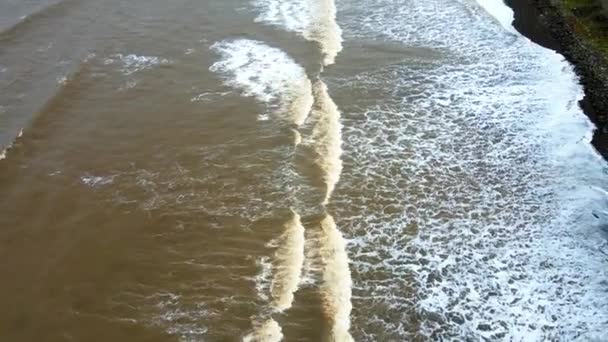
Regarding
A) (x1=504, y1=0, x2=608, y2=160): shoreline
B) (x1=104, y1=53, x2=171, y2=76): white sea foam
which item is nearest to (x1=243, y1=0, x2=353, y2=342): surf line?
(x1=104, y1=53, x2=171, y2=76): white sea foam

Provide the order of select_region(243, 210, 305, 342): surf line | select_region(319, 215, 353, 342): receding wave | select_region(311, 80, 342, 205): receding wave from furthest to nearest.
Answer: select_region(311, 80, 342, 205): receding wave → select_region(319, 215, 353, 342): receding wave → select_region(243, 210, 305, 342): surf line

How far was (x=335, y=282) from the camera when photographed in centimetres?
1164

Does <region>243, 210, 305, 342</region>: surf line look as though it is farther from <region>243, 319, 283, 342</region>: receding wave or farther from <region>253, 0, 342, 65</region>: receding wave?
<region>253, 0, 342, 65</region>: receding wave

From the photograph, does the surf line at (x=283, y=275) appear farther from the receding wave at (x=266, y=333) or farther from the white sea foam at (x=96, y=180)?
the white sea foam at (x=96, y=180)

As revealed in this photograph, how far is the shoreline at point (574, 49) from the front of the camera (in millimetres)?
16625

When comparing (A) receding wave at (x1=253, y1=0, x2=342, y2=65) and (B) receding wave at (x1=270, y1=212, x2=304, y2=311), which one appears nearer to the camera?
(B) receding wave at (x1=270, y1=212, x2=304, y2=311)

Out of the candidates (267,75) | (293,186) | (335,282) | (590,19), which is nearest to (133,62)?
(267,75)

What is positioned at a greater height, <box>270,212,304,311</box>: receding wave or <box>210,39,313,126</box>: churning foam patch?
<box>210,39,313,126</box>: churning foam patch

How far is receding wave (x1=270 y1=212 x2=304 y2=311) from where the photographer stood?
11.2 metres

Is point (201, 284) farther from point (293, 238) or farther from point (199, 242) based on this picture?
point (293, 238)

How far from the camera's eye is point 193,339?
1046cm

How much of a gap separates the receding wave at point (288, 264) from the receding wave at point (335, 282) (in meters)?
0.49

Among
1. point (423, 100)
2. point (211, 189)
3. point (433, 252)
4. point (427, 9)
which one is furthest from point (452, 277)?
point (427, 9)

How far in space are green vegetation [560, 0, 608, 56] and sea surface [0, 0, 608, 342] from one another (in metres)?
1.47
